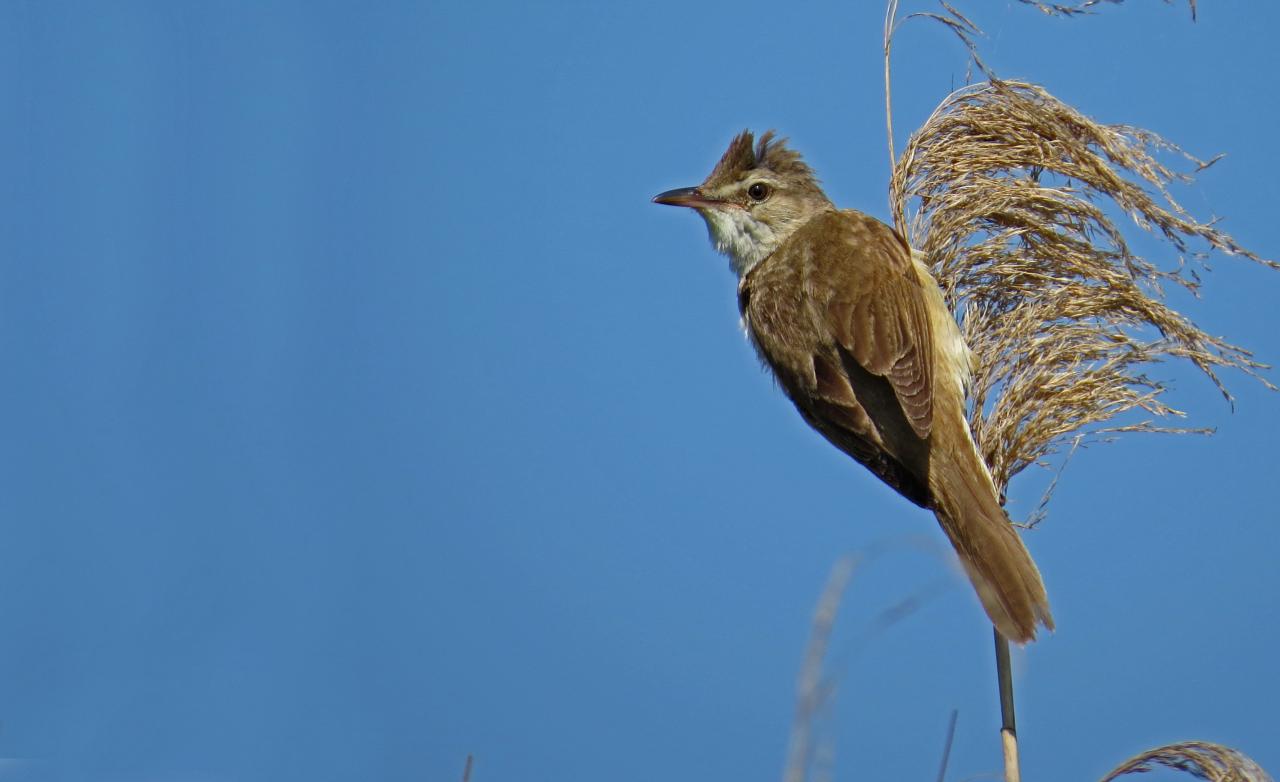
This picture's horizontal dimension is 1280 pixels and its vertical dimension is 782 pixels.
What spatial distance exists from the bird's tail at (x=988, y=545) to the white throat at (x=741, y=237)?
49.9 inches

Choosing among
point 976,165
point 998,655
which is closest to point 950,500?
point 998,655

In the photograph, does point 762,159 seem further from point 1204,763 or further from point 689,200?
point 1204,763

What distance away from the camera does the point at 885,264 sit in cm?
356

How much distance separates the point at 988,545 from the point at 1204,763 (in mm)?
802

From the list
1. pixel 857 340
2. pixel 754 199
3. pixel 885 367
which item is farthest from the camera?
pixel 754 199

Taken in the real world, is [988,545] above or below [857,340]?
below

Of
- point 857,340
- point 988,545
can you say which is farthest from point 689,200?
point 988,545

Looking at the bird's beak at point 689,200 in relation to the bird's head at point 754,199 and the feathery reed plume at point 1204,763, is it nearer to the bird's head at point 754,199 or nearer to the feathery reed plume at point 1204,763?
the bird's head at point 754,199

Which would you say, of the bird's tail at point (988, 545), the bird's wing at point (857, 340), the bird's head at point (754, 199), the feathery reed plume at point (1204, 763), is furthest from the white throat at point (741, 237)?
the feathery reed plume at point (1204, 763)

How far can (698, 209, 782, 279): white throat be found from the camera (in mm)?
4328

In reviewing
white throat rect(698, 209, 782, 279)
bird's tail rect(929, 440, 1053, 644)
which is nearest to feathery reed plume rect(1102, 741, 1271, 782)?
bird's tail rect(929, 440, 1053, 644)

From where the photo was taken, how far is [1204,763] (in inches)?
95.3

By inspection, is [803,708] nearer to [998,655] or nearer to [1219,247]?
[998,655]

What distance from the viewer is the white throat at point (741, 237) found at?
14.2 ft
